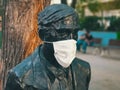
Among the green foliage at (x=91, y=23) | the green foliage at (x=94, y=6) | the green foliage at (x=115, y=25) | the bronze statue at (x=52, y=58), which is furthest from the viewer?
the green foliage at (x=94, y=6)

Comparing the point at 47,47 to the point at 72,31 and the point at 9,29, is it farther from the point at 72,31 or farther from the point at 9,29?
the point at 9,29

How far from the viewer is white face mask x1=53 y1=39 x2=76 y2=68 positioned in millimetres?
1967

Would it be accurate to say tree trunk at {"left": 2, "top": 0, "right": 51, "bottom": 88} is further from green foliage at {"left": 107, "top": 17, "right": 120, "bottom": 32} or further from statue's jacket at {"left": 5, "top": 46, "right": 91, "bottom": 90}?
green foliage at {"left": 107, "top": 17, "right": 120, "bottom": 32}

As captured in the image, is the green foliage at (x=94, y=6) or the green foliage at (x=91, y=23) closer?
the green foliage at (x=91, y=23)

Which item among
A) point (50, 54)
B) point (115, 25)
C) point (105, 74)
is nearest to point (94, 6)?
point (115, 25)

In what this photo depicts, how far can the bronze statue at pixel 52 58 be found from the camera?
6.36 ft

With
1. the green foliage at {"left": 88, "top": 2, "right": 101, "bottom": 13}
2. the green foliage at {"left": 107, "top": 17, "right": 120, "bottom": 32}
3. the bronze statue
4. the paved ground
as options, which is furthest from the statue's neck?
the green foliage at {"left": 88, "top": 2, "right": 101, "bottom": 13}

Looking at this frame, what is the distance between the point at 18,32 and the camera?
3.54m

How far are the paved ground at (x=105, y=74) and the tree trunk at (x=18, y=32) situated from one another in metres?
7.96

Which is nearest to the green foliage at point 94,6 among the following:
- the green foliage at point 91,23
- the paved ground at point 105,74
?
the green foliage at point 91,23

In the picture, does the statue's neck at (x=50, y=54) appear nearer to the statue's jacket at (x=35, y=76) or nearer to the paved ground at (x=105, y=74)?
the statue's jacket at (x=35, y=76)

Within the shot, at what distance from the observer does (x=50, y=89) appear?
1958 mm

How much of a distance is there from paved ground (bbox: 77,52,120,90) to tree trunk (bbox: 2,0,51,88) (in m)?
7.96

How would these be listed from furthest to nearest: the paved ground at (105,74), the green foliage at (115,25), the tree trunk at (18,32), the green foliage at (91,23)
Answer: the green foliage at (91,23), the green foliage at (115,25), the paved ground at (105,74), the tree trunk at (18,32)
